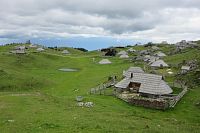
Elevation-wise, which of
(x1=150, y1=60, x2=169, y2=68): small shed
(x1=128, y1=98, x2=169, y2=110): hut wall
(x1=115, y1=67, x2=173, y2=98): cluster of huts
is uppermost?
(x1=150, y1=60, x2=169, y2=68): small shed

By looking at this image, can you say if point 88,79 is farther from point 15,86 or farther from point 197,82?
point 197,82

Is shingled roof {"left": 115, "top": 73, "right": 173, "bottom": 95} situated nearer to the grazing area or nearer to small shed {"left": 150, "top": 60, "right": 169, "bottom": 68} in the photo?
the grazing area

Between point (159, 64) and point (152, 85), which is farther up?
point (159, 64)

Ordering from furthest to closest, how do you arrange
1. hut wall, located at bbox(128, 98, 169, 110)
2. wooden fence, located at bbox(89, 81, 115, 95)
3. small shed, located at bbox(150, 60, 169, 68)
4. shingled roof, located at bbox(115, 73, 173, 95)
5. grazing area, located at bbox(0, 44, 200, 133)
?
small shed, located at bbox(150, 60, 169, 68) → wooden fence, located at bbox(89, 81, 115, 95) → shingled roof, located at bbox(115, 73, 173, 95) → hut wall, located at bbox(128, 98, 169, 110) → grazing area, located at bbox(0, 44, 200, 133)

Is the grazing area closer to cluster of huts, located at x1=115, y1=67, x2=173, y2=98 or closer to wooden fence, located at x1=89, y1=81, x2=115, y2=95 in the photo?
wooden fence, located at x1=89, y1=81, x2=115, y2=95

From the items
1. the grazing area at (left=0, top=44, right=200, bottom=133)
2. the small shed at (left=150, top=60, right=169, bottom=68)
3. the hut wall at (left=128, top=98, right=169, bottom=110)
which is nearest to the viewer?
the grazing area at (left=0, top=44, right=200, bottom=133)

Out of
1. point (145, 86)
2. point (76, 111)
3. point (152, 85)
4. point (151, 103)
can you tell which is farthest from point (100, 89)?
point (76, 111)

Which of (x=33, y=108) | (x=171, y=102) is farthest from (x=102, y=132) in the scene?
(x=171, y=102)

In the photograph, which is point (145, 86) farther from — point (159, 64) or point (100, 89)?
point (159, 64)

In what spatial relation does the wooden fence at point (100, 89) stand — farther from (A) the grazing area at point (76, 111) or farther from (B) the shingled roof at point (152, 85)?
(B) the shingled roof at point (152, 85)

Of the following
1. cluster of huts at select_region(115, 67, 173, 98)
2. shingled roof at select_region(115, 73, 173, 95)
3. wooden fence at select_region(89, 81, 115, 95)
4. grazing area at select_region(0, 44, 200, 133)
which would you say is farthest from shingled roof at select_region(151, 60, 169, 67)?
shingled roof at select_region(115, 73, 173, 95)

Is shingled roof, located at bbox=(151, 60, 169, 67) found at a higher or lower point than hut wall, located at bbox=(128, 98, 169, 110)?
higher

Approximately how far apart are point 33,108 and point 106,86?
28.5 meters

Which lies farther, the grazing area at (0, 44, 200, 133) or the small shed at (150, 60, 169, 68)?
the small shed at (150, 60, 169, 68)
